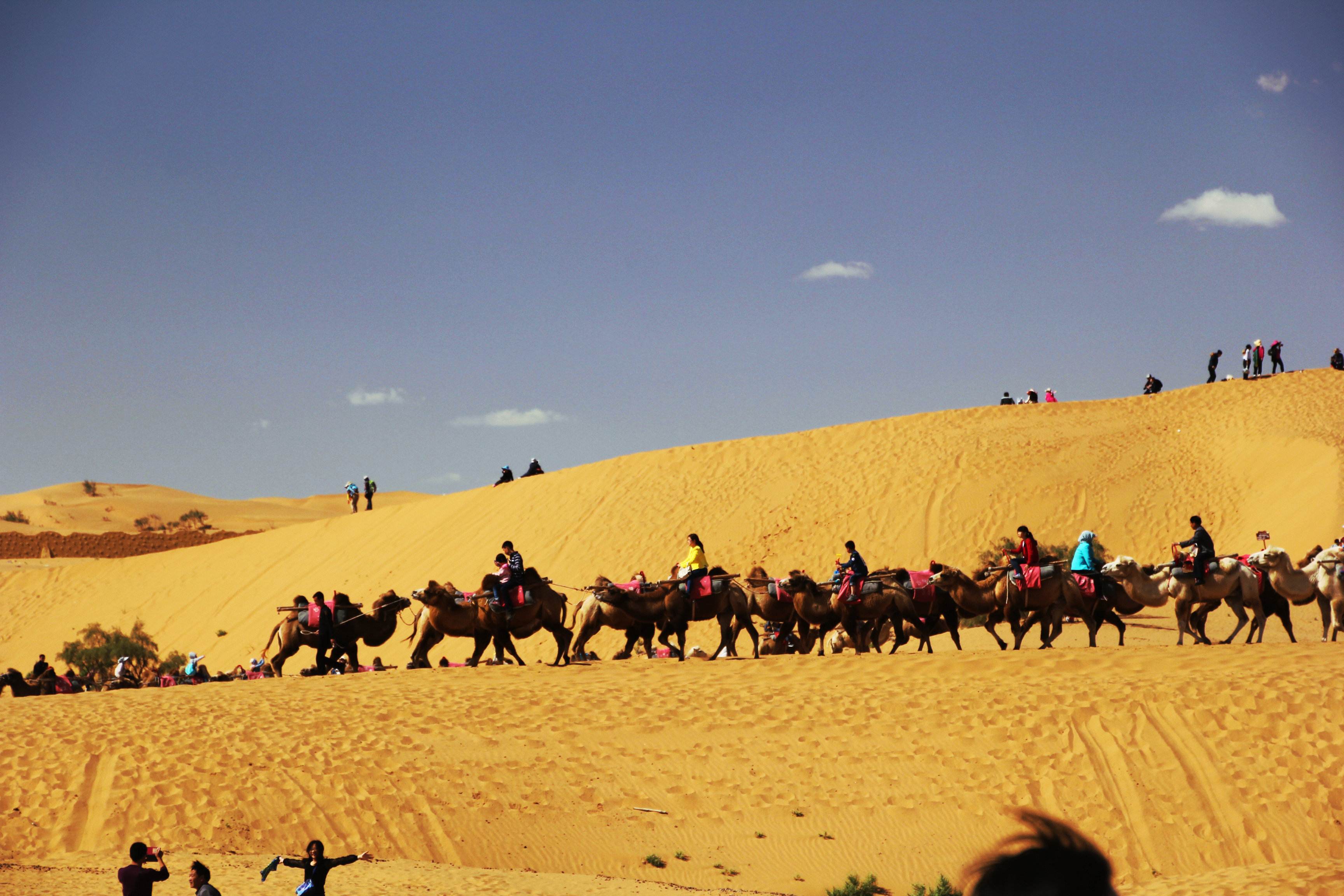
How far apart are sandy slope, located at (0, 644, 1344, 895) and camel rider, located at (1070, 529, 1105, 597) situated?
3021 millimetres

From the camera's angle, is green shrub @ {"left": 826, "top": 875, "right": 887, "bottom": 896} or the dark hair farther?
green shrub @ {"left": 826, "top": 875, "right": 887, "bottom": 896}

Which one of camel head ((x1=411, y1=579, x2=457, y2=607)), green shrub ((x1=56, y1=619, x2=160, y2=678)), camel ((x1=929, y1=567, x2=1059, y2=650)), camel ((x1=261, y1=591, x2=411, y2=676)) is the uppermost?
camel ((x1=929, y1=567, x2=1059, y2=650))

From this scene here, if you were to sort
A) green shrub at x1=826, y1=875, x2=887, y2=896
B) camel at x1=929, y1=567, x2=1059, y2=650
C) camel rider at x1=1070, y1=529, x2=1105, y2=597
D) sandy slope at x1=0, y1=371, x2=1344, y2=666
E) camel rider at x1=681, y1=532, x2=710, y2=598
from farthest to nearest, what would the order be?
sandy slope at x1=0, y1=371, x2=1344, y2=666 < camel rider at x1=681, y1=532, x2=710, y2=598 < camel rider at x1=1070, y1=529, x2=1105, y2=597 < camel at x1=929, y1=567, x2=1059, y2=650 < green shrub at x1=826, y1=875, x2=887, y2=896

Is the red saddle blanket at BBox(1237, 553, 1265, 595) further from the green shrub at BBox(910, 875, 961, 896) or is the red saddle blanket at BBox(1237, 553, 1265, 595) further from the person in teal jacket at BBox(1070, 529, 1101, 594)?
the green shrub at BBox(910, 875, 961, 896)

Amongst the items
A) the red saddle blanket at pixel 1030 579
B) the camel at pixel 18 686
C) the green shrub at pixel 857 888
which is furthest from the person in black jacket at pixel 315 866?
the red saddle blanket at pixel 1030 579

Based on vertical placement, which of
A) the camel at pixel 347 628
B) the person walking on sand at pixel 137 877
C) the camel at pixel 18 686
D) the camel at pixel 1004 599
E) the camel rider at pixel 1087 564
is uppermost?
the camel rider at pixel 1087 564

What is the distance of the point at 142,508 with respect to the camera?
275 feet

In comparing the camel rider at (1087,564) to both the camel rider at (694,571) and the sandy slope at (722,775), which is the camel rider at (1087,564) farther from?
the camel rider at (694,571)

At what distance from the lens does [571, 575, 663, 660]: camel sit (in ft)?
67.6

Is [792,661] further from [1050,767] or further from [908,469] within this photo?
[908,469]

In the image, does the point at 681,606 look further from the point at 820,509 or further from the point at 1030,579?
the point at 820,509

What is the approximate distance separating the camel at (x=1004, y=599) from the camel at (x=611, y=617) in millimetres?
5179

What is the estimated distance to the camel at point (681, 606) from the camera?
20.3m

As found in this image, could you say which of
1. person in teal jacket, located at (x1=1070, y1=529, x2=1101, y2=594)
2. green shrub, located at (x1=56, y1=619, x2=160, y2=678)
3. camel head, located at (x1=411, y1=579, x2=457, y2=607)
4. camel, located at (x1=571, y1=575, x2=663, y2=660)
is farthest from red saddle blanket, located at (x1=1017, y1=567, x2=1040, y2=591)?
green shrub, located at (x1=56, y1=619, x2=160, y2=678)
